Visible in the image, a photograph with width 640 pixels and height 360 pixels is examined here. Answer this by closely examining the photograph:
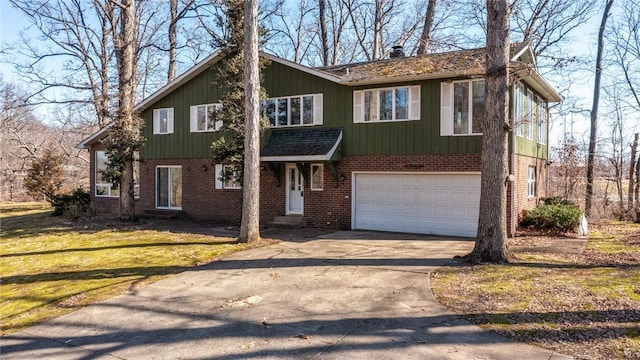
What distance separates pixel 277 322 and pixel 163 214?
1379cm

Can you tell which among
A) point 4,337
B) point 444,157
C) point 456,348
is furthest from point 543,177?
point 4,337

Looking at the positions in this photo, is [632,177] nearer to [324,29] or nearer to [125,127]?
[324,29]

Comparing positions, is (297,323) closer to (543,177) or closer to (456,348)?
(456,348)

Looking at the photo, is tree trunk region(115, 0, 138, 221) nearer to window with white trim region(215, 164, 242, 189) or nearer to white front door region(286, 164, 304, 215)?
window with white trim region(215, 164, 242, 189)

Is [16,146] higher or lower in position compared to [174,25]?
lower

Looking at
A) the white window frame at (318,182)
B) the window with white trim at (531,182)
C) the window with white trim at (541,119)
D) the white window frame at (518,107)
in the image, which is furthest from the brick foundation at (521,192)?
the white window frame at (318,182)

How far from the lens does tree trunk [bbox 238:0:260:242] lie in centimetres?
1130

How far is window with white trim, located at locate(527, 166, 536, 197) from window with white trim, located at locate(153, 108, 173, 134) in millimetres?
14261

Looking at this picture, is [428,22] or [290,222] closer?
[290,222]

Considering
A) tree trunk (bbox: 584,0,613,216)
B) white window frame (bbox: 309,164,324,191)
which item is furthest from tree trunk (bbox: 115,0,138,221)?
tree trunk (bbox: 584,0,613,216)

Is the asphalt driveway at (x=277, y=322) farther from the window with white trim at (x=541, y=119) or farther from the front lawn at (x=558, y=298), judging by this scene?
the window with white trim at (x=541, y=119)

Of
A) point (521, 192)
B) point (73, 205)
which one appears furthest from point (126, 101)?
point (521, 192)

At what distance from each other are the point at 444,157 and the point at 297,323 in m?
8.76

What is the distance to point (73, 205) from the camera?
1911 cm
